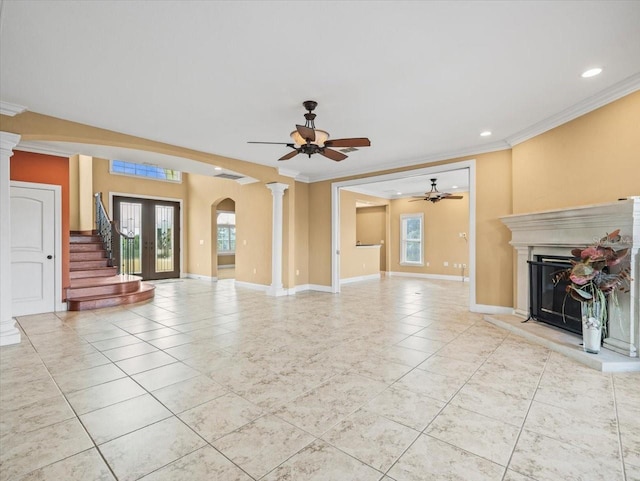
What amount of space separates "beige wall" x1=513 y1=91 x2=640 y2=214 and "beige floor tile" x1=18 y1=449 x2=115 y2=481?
498 cm

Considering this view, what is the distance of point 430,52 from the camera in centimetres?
266

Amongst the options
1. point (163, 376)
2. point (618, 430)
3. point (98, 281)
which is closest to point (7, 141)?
point (98, 281)

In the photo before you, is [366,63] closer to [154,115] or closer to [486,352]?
[154,115]

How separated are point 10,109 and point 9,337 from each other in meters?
2.69

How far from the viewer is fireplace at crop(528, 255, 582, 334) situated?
381cm

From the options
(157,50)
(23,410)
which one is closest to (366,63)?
(157,50)

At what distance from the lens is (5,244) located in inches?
148

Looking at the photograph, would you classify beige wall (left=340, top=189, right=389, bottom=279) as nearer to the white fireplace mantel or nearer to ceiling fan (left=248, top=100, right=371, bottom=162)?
the white fireplace mantel

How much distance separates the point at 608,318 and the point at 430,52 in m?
3.26

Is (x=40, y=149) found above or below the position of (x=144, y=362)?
above

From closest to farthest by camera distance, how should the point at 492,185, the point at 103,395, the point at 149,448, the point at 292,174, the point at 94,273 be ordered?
the point at 149,448 → the point at 103,395 → the point at 492,185 → the point at 94,273 → the point at 292,174

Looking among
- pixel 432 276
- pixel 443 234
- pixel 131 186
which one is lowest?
pixel 432 276

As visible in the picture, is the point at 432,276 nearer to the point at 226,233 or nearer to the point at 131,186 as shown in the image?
the point at 226,233

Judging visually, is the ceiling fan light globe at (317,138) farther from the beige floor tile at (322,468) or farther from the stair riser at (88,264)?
the stair riser at (88,264)
